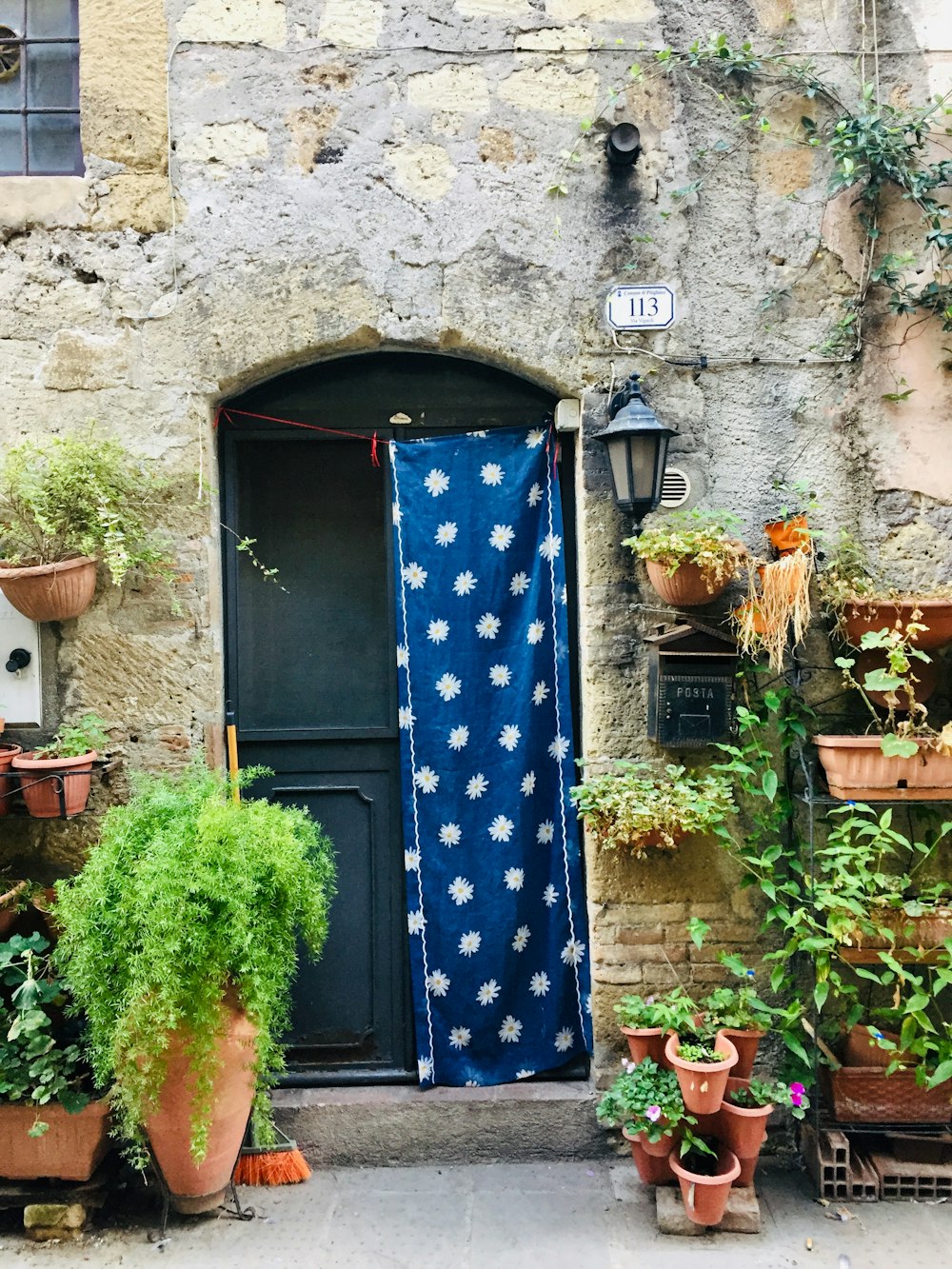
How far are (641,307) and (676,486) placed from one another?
2.15 feet

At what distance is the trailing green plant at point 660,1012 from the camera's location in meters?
2.89

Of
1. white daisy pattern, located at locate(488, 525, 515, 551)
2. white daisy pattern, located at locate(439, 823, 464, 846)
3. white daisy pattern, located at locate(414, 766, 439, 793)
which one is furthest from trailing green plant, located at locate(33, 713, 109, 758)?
white daisy pattern, located at locate(488, 525, 515, 551)

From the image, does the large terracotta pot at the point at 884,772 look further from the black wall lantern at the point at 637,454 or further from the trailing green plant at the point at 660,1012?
the black wall lantern at the point at 637,454

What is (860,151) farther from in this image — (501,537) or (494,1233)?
(494,1233)

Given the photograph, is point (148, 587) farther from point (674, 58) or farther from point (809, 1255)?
point (809, 1255)

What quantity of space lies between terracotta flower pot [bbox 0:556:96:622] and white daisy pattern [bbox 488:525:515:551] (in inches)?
55.6

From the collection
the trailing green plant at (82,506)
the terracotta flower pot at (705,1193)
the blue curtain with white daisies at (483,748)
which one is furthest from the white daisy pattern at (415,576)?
the terracotta flower pot at (705,1193)

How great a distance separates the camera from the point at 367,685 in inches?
135

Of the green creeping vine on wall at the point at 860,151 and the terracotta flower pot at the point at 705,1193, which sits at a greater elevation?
the green creeping vine on wall at the point at 860,151

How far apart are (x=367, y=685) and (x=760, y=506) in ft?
5.26

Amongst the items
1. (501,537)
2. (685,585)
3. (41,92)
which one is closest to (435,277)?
(501,537)

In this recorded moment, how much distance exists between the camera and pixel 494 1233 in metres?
2.79

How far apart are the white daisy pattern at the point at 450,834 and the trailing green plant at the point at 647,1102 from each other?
3.07 feet

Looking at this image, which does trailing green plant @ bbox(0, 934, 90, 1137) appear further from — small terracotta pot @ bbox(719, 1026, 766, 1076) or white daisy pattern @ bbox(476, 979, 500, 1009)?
small terracotta pot @ bbox(719, 1026, 766, 1076)
